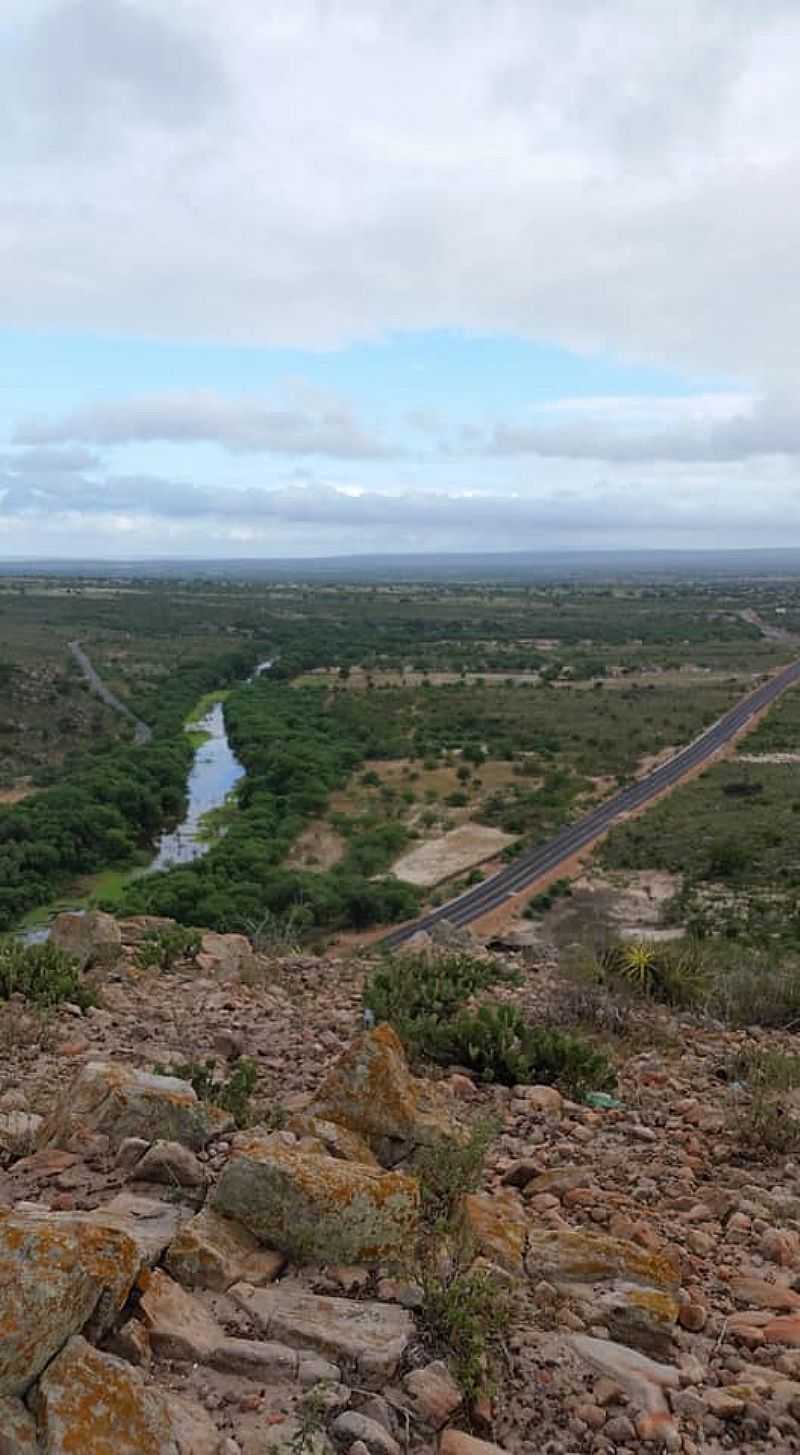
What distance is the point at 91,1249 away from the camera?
392cm

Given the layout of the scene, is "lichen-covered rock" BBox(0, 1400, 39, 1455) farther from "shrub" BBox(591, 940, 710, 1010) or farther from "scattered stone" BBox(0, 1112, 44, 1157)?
"shrub" BBox(591, 940, 710, 1010)

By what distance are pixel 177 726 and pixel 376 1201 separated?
219 feet

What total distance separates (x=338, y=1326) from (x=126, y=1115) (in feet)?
6.42

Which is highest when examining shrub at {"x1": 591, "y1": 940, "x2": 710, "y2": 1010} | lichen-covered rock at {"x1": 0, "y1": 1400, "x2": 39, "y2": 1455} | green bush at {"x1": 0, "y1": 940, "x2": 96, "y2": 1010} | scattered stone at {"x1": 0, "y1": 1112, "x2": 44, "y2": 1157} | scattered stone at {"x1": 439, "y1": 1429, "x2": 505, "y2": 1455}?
lichen-covered rock at {"x1": 0, "y1": 1400, "x2": 39, "y2": 1455}

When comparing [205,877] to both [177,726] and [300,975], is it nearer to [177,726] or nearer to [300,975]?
[300,975]

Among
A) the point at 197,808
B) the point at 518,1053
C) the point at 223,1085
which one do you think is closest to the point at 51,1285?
the point at 223,1085

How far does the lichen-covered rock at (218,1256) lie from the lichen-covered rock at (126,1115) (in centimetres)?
94

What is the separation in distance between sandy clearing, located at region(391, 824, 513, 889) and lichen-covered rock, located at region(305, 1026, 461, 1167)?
2957cm

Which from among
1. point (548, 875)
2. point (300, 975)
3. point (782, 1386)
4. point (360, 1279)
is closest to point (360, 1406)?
point (360, 1279)

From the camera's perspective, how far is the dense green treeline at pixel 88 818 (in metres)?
37.7

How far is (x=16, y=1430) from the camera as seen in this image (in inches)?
129

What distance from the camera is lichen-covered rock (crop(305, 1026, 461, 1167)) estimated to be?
572 centimetres

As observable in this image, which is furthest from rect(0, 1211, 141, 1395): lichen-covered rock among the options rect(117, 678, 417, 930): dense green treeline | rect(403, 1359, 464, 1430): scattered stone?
rect(117, 678, 417, 930): dense green treeline

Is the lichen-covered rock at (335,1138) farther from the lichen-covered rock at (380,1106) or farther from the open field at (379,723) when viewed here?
the open field at (379,723)
